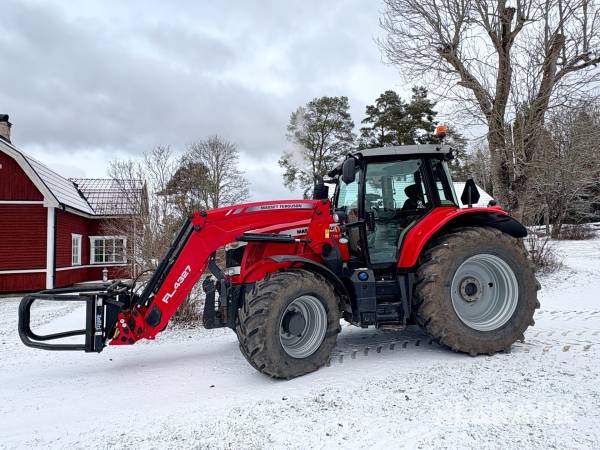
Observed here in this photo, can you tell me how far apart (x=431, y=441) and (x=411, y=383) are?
38.7 inches

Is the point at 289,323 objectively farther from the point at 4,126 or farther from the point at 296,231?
the point at 4,126

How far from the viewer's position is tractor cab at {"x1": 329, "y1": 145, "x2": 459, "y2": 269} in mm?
4641

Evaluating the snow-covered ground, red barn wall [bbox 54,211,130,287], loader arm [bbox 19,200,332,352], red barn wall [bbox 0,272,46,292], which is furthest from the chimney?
loader arm [bbox 19,200,332,352]

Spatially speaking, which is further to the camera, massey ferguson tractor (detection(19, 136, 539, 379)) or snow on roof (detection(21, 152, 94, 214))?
snow on roof (detection(21, 152, 94, 214))

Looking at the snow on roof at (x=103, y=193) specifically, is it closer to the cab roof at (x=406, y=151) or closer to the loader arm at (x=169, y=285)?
the loader arm at (x=169, y=285)

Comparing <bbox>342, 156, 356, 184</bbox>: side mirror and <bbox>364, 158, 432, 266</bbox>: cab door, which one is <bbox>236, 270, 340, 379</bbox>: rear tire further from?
<bbox>342, 156, 356, 184</bbox>: side mirror

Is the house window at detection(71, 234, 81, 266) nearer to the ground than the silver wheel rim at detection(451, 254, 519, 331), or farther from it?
farther from it

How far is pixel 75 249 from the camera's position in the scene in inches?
625

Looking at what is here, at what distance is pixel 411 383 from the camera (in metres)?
3.63

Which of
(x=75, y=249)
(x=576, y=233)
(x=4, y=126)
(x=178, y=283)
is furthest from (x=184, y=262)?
(x=576, y=233)

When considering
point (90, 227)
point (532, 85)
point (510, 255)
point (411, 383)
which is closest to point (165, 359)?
point (411, 383)

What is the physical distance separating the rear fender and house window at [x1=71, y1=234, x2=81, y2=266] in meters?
14.6

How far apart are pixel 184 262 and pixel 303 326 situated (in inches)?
52.4

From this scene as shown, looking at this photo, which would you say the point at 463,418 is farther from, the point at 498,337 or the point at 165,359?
the point at 165,359
